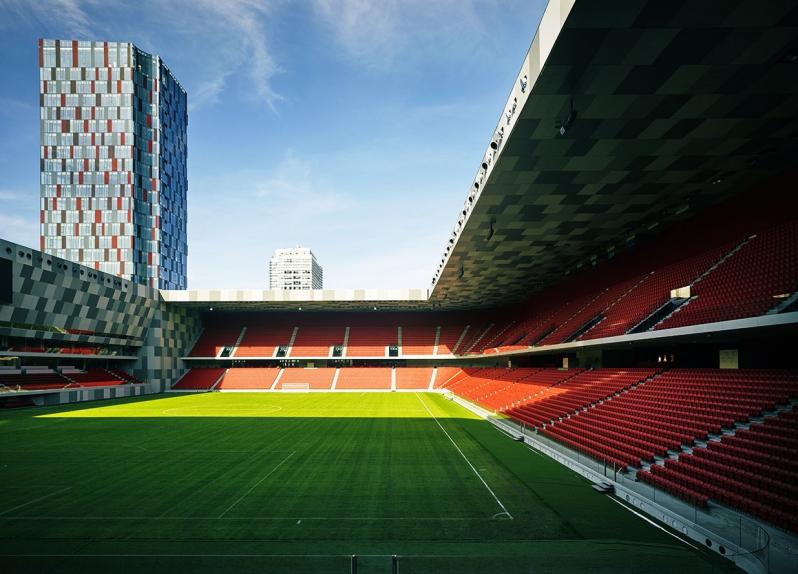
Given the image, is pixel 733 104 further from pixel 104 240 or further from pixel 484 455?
pixel 104 240

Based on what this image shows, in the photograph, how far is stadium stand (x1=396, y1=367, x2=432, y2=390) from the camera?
5097cm

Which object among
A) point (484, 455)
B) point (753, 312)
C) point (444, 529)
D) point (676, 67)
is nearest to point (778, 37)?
point (676, 67)

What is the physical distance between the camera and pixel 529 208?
20.1 meters

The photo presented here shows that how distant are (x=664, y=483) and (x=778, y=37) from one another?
35.3 feet

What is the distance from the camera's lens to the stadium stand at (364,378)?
50531 millimetres

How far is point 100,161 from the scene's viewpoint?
250 feet

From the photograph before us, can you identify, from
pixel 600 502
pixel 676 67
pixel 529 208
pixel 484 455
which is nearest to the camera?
pixel 676 67

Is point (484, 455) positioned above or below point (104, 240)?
below

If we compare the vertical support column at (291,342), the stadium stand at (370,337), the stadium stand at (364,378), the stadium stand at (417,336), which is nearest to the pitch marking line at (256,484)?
the stadium stand at (364,378)

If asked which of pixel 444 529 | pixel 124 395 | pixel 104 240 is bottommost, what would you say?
pixel 124 395

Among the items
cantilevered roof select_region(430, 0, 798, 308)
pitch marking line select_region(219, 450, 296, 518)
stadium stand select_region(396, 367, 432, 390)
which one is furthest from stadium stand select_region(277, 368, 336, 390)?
pitch marking line select_region(219, 450, 296, 518)

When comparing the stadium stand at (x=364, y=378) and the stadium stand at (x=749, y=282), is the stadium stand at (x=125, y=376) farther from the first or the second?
the stadium stand at (x=749, y=282)

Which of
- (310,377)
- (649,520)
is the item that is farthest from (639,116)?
(310,377)

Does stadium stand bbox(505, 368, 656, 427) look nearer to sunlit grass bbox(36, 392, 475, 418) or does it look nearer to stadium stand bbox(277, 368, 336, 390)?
sunlit grass bbox(36, 392, 475, 418)
